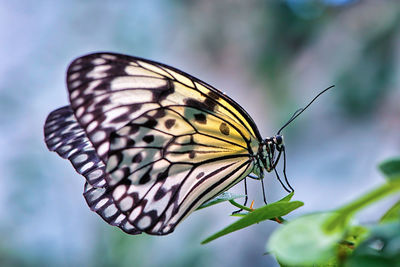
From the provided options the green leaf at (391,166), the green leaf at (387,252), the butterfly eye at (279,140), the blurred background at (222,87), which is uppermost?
the blurred background at (222,87)

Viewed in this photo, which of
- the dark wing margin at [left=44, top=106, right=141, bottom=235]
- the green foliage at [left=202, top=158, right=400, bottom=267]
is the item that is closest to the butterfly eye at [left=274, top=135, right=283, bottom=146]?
the dark wing margin at [left=44, top=106, right=141, bottom=235]

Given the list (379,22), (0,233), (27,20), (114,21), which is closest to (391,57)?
(379,22)

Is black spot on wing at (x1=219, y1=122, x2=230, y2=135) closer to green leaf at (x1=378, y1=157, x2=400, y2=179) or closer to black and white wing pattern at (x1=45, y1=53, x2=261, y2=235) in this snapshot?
black and white wing pattern at (x1=45, y1=53, x2=261, y2=235)

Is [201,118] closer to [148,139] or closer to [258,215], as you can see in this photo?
[148,139]

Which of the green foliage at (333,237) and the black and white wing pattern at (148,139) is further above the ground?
the black and white wing pattern at (148,139)

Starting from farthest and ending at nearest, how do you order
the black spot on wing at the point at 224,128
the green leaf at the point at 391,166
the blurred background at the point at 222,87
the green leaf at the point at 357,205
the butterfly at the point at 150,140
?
the blurred background at the point at 222,87 < the black spot on wing at the point at 224,128 < the butterfly at the point at 150,140 < the green leaf at the point at 391,166 < the green leaf at the point at 357,205

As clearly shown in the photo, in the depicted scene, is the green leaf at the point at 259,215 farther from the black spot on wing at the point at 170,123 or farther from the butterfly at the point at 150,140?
the black spot on wing at the point at 170,123

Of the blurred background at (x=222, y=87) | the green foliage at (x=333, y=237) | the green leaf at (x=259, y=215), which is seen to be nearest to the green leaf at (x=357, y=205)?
the green foliage at (x=333, y=237)
